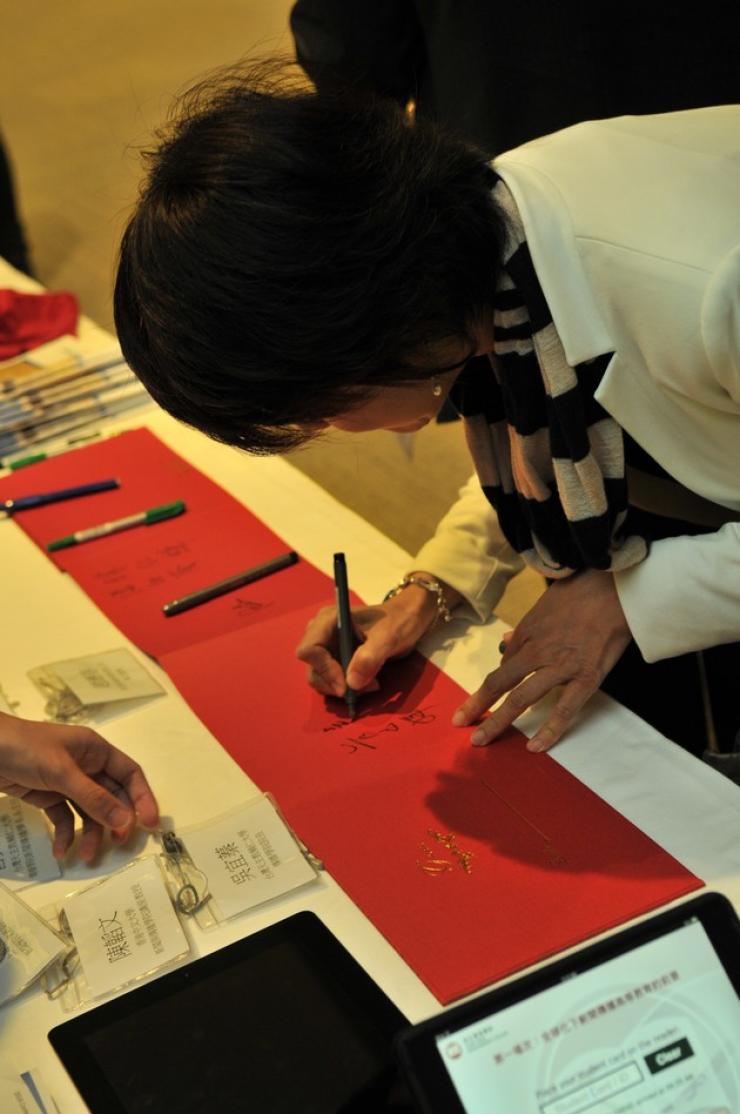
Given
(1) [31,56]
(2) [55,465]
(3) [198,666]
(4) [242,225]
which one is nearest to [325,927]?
(3) [198,666]

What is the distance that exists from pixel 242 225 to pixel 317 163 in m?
0.08

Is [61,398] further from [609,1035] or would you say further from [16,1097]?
[609,1035]

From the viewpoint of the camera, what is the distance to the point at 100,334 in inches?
89.1

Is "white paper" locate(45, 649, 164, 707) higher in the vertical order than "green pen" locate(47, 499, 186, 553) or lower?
higher

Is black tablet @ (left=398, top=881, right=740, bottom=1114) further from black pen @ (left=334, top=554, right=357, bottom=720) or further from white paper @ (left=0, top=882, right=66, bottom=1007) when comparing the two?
black pen @ (left=334, top=554, right=357, bottom=720)

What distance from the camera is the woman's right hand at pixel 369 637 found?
135 cm

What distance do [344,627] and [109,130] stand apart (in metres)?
4.24

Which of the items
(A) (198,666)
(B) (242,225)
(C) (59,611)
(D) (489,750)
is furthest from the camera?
(C) (59,611)

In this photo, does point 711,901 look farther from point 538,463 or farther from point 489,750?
point 538,463

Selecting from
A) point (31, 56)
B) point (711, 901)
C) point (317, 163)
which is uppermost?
point (317, 163)

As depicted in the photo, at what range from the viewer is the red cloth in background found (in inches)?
87.6

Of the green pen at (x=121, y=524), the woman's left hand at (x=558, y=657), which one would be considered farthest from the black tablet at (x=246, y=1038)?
the green pen at (x=121, y=524)

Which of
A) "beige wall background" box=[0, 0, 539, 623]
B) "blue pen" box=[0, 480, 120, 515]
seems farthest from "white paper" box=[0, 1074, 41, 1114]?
"beige wall background" box=[0, 0, 539, 623]

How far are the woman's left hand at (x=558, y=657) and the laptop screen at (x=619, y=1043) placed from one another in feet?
1.39
